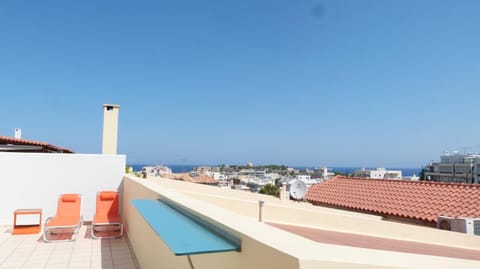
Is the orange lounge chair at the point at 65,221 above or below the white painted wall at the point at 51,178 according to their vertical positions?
below

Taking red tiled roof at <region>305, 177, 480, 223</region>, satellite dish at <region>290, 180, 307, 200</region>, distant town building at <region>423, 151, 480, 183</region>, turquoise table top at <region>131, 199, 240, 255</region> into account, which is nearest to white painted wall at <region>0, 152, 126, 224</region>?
turquoise table top at <region>131, 199, 240, 255</region>

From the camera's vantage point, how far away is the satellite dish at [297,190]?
566 inches

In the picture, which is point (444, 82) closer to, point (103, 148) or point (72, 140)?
point (103, 148)

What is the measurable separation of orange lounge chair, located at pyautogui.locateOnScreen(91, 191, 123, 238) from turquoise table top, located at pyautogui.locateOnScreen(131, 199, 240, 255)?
552 centimetres

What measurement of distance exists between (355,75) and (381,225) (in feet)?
76.1

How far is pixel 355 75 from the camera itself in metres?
27.8

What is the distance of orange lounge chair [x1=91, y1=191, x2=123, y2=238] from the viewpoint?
823cm

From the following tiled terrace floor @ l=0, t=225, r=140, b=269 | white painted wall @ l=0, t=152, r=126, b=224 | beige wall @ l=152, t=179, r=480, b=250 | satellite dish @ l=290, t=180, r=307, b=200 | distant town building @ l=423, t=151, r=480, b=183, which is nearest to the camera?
tiled terrace floor @ l=0, t=225, r=140, b=269

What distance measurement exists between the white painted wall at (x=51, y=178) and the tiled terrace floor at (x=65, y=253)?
1.31 m

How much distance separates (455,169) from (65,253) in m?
97.9

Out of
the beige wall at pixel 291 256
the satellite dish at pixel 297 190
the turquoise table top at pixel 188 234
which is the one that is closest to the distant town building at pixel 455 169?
the satellite dish at pixel 297 190

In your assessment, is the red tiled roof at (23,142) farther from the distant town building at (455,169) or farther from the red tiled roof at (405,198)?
the distant town building at (455,169)

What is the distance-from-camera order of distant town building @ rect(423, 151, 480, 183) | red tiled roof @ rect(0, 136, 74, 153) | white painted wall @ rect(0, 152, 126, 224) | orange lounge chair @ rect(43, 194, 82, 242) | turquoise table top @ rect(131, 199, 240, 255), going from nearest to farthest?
turquoise table top @ rect(131, 199, 240, 255) → orange lounge chair @ rect(43, 194, 82, 242) → white painted wall @ rect(0, 152, 126, 224) → red tiled roof @ rect(0, 136, 74, 153) → distant town building @ rect(423, 151, 480, 183)

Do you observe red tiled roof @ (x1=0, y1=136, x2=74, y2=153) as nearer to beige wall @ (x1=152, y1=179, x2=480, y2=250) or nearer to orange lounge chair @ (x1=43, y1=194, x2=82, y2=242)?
orange lounge chair @ (x1=43, y1=194, x2=82, y2=242)
